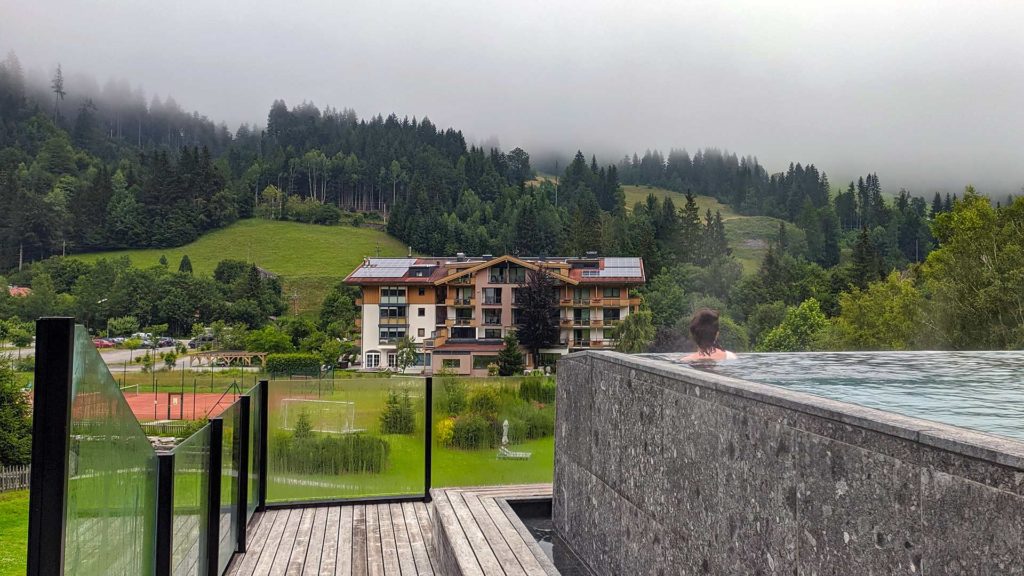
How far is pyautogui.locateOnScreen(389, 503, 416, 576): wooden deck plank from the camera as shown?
15.1ft

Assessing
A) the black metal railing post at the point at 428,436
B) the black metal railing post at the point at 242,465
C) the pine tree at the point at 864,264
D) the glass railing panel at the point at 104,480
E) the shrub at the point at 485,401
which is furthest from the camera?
the pine tree at the point at 864,264

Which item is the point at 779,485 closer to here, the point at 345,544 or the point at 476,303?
the point at 345,544

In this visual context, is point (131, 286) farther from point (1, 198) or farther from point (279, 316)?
point (1, 198)

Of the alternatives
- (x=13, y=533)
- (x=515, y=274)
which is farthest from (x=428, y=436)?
(x=515, y=274)

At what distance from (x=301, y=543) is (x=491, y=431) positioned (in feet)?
9.06

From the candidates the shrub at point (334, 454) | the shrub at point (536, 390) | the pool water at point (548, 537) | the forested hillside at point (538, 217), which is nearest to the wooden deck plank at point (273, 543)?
the shrub at point (334, 454)

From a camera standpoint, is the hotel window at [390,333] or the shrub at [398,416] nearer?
the shrub at [398,416]

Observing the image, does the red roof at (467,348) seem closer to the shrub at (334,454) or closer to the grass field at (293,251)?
the grass field at (293,251)

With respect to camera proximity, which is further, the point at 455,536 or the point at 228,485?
the point at 228,485

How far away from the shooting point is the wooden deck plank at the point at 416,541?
4.62m

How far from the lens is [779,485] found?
2.20 meters

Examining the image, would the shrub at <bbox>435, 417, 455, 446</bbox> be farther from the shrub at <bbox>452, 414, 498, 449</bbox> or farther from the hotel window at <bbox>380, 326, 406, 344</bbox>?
the hotel window at <bbox>380, 326, 406, 344</bbox>

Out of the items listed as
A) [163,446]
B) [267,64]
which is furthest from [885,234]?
[267,64]

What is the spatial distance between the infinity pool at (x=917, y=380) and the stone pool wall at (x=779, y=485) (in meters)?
0.27
